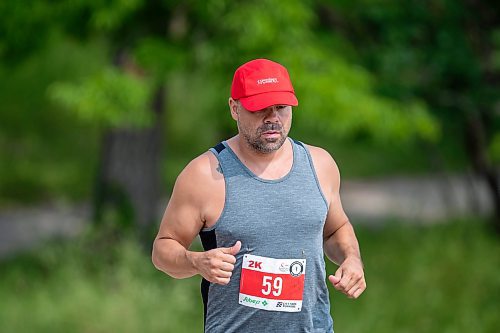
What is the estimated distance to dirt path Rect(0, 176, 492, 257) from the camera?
13.7m

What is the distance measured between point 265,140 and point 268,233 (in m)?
0.30

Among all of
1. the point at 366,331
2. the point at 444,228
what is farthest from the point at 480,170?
the point at 366,331

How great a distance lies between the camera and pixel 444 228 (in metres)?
12.4

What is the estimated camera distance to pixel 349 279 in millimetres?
3322

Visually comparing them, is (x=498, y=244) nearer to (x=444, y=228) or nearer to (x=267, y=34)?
(x=444, y=228)

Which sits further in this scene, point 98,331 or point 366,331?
point 366,331

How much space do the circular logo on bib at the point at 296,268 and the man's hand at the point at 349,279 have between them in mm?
106

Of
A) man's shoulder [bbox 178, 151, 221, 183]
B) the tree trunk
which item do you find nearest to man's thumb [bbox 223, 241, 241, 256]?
man's shoulder [bbox 178, 151, 221, 183]

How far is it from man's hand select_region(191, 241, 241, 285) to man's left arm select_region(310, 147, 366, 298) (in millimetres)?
357

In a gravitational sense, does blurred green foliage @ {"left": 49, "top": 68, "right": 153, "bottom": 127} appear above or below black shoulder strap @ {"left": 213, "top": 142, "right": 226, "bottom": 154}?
above

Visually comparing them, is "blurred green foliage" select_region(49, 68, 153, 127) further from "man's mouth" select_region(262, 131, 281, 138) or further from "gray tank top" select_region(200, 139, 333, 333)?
"man's mouth" select_region(262, 131, 281, 138)

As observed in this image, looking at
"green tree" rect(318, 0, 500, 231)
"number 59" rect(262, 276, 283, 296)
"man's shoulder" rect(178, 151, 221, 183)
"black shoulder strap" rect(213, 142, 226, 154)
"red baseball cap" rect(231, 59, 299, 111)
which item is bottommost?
"number 59" rect(262, 276, 283, 296)

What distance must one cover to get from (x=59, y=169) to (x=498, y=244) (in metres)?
8.90

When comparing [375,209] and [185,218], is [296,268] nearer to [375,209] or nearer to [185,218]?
[185,218]
